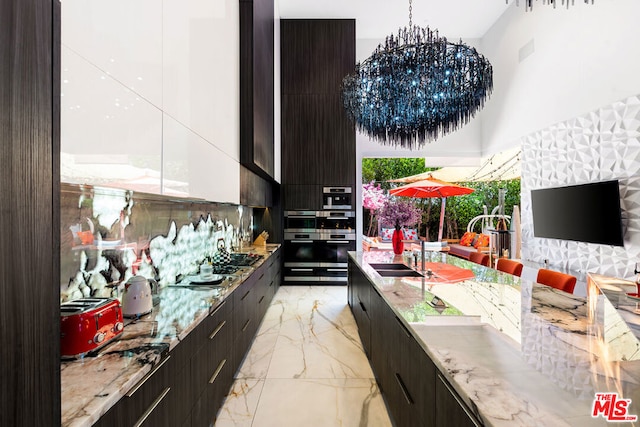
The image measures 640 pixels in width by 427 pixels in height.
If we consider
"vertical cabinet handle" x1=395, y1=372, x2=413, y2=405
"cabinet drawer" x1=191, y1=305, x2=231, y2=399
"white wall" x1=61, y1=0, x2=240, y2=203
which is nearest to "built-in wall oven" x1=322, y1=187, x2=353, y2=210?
"white wall" x1=61, y1=0, x2=240, y2=203

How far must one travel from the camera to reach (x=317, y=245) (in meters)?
5.36

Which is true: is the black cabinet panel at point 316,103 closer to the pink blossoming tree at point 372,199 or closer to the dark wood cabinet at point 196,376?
the pink blossoming tree at point 372,199

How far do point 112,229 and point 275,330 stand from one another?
7.07 ft

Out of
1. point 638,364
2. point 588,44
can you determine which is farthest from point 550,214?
point 638,364

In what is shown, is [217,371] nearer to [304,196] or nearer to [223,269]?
[223,269]

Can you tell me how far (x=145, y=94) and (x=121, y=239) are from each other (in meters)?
0.85

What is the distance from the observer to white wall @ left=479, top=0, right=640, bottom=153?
123 inches

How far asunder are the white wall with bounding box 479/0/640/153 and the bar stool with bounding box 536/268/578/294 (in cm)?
213

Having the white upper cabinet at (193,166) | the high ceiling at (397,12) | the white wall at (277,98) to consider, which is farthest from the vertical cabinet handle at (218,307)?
the high ceiling at (397,12)

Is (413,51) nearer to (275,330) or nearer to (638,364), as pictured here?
(638,364)

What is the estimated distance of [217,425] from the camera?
183cm

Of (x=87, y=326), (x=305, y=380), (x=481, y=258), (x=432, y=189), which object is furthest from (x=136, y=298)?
(x=432, y=189)

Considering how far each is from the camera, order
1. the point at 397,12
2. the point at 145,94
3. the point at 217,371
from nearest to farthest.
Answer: the point at 145,94, the point at 217,371, the point at 397,12

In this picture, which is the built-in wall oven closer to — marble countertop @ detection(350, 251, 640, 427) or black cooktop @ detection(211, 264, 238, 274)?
black cooktop @ detection(211, 264, 238, 274)
